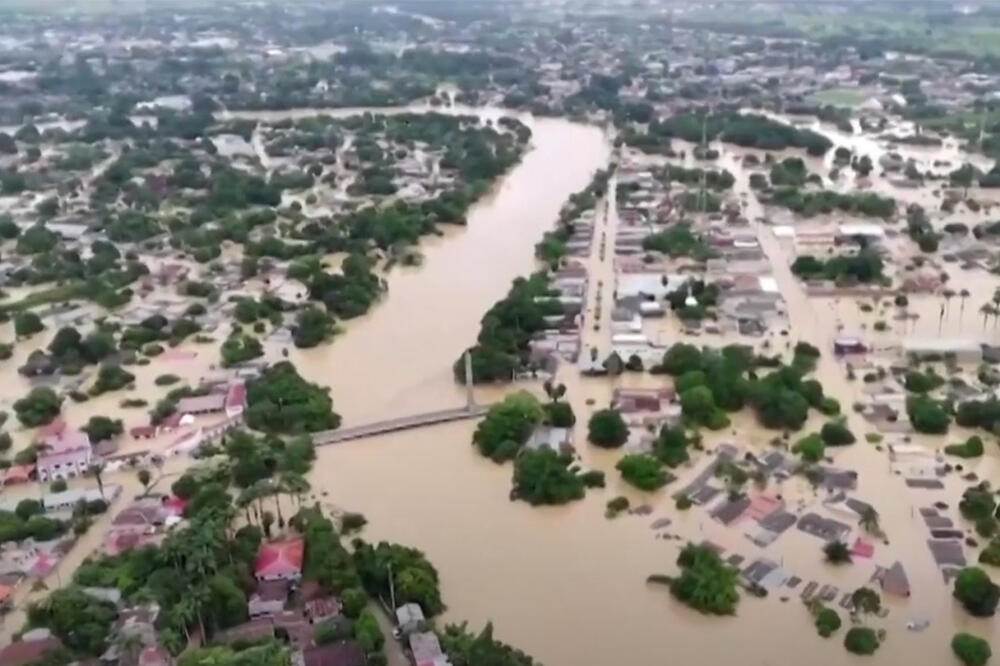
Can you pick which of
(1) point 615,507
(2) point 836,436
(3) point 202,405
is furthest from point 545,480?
(3) point 202,405

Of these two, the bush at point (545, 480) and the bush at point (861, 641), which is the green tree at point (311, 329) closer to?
the bush at point (545, 480)

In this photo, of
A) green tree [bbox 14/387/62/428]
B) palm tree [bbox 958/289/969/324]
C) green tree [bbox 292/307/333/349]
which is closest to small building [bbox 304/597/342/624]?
green tree [bbox 14/387/62/428]

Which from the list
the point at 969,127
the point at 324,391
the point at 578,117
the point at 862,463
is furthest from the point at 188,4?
the point at 862,463

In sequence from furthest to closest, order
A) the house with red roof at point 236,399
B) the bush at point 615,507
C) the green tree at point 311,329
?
1. the green tree at point 311,329
2. the house with red roof at point 236,399
3. the bush at point 615,507

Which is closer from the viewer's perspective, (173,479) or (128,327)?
(173,479)

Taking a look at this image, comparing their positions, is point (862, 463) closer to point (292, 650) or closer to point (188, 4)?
point (292, 650)

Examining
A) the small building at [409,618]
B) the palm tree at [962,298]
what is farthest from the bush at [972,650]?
the palm tree at [962,298]

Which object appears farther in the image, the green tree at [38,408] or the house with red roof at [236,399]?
the green tree at [38,408]
